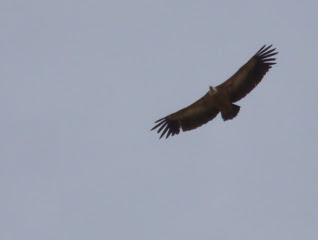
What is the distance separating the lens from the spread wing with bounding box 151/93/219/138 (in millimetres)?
83625

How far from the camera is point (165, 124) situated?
3317 inches

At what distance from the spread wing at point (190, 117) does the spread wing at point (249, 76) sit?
87 cm

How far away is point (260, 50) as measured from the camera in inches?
3275

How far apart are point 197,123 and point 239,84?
6.76 feet

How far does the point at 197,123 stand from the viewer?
8388 cm

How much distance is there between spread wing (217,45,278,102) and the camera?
83.1 metres

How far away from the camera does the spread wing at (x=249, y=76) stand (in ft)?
273

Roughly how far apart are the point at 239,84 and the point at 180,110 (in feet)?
7.65

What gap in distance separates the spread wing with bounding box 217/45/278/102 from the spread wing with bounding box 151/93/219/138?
867 millimetres

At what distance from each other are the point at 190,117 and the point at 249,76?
259 centimetres

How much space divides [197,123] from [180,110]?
2.46 feet

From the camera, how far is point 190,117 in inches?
3310

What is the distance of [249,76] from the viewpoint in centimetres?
8325

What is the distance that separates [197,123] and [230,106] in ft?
4.73
